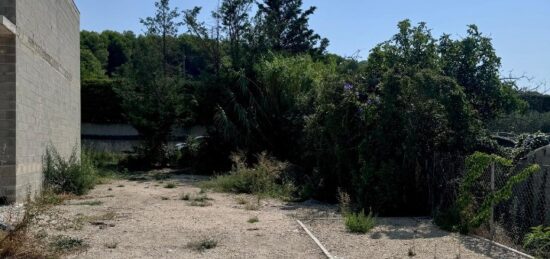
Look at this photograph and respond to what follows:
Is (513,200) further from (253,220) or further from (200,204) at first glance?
(200,204)

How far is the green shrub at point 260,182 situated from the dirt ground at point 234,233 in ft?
7.41

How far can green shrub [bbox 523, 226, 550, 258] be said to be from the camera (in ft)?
21.9

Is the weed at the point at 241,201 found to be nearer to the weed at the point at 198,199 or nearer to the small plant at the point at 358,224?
the weed at the point at 198,199

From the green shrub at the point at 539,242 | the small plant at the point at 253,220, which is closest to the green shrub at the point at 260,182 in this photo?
the small plant at the point at 253,220

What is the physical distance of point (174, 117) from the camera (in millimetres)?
29766

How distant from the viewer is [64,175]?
16.4m

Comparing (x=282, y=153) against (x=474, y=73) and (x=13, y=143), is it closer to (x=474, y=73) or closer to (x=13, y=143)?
(x=474, y=73)

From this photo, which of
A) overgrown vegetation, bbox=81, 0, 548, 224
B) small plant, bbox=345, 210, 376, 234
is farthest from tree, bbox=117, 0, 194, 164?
small plant, bbox=345, 210, 376, 234

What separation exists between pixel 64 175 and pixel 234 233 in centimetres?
834

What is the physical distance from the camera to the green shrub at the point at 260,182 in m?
17.0

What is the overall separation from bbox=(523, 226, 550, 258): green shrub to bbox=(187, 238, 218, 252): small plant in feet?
14.6

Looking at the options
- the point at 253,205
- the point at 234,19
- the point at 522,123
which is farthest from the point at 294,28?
the point at 253,205

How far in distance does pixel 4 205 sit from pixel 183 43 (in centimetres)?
2698

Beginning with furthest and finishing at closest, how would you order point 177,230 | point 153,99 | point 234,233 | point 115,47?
point 115,47 < point 153,99 < point 177,230 < point 234,233
